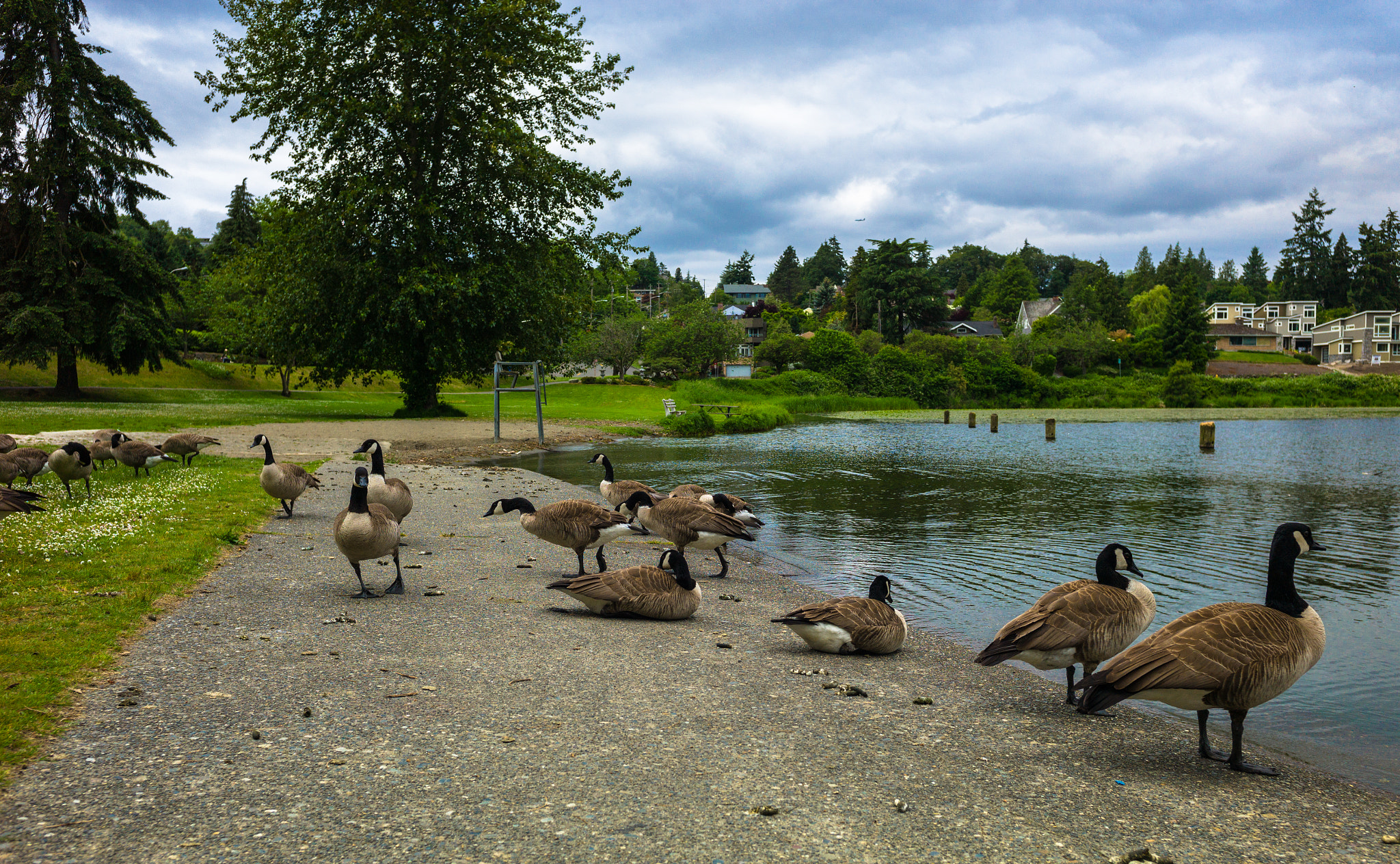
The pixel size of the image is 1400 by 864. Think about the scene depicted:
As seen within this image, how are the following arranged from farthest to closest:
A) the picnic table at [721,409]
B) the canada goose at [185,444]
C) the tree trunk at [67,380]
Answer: the picnic table at [721,409] < the tree trunk at [67,380] < the canada goose at [185,444]

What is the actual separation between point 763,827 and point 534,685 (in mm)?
2969

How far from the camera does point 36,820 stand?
177 inches

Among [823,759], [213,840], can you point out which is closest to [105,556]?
[213,840]

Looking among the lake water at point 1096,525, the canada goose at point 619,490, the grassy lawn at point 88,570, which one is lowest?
the lake water at point 1096,525

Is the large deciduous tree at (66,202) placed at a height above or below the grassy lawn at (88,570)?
above

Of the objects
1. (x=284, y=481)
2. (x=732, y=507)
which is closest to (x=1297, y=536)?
(x=732, y=507)

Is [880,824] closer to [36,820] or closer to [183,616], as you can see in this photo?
[36,820]

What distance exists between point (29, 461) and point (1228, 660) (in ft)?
62.6

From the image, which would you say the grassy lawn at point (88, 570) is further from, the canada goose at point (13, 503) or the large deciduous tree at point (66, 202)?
the large deciduous tree at point (66, 202)

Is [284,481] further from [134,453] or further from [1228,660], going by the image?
[1228,660]

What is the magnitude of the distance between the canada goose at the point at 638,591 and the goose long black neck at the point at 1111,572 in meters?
4.60

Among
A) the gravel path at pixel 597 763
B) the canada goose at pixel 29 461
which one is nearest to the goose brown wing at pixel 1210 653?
the gravel path at pixel 597 763

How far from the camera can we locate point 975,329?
14100cm

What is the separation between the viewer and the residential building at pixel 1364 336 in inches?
5224
